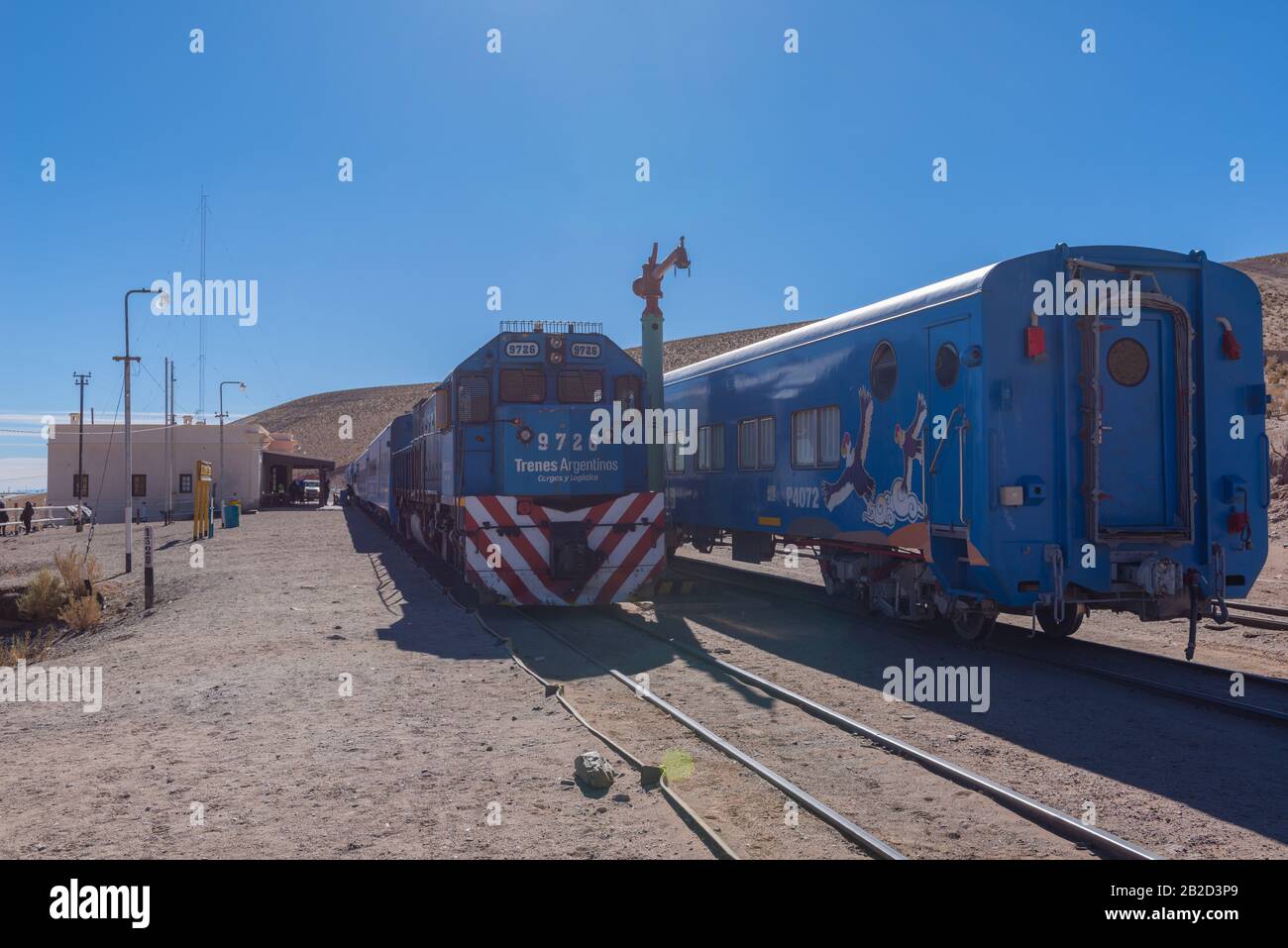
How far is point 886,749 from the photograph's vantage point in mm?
6734

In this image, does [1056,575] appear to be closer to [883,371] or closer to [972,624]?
[972,624]

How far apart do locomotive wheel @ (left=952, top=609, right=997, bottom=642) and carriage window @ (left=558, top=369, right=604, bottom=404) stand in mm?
6087

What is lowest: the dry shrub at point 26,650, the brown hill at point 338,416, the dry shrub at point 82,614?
the dry shrub at point 26,650

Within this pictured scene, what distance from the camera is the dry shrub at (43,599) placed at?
1841 centimetres

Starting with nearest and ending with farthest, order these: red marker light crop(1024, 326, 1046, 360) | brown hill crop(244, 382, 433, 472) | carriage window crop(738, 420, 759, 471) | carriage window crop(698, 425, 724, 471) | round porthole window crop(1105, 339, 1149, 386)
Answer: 1. red marker light crop(1024, 326, 1046, 360)
2. round porthole window crop(1105, 339, 1149, 386)
3. carriage window crop(738, 420, 759, 471)
4. carriage window crop(698, 425, 724, 471)
5. brown hill crop(244, 382, 433, 472)

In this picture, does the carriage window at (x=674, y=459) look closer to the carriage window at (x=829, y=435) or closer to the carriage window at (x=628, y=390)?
the carriage window at (x=628, y=390)

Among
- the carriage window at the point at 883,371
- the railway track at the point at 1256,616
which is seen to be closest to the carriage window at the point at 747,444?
the carriage window at the point at 883,371

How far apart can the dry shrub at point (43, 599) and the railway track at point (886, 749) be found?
548 inches

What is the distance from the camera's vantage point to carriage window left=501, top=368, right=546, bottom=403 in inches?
540

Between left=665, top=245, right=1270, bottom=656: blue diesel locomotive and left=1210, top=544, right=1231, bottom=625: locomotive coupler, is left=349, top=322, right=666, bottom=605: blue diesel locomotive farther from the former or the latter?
left=1210, top=544, right=1231, bottom=625: locomotive coupler
